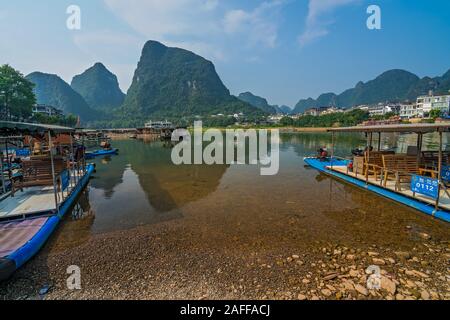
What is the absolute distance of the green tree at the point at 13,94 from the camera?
153 ft

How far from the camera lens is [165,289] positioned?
393 cm

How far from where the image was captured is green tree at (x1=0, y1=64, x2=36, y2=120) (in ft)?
153

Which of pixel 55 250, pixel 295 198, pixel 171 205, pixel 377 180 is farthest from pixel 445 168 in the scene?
pixel 55 250

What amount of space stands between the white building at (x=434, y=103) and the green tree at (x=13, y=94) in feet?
400

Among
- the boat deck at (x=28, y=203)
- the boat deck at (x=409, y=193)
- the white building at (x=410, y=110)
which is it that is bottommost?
the boat deck at (x=409, y=193)

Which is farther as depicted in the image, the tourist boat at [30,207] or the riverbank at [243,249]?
the tourist boat at [30,207]

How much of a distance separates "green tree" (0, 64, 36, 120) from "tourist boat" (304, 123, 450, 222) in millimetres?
63944

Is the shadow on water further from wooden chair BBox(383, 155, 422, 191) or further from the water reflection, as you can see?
wooden chair BBox(383, 155, 422, 191)

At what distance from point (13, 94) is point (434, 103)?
425ft

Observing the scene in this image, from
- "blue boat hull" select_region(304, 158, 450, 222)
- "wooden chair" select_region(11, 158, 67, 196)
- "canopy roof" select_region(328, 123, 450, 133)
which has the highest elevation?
"canopy roof" select_region(328, 123, 450, 133)

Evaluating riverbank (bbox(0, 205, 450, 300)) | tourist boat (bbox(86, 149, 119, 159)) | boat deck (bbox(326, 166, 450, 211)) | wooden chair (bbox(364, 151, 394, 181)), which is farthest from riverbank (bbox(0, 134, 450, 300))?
tourist boat (bbox(86, 149, 119, 159))

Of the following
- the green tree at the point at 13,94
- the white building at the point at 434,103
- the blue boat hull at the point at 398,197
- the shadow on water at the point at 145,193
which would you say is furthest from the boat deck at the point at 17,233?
the white building at the point at 434,103

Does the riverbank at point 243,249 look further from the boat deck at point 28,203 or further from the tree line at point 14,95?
the tree line at point 14,95
